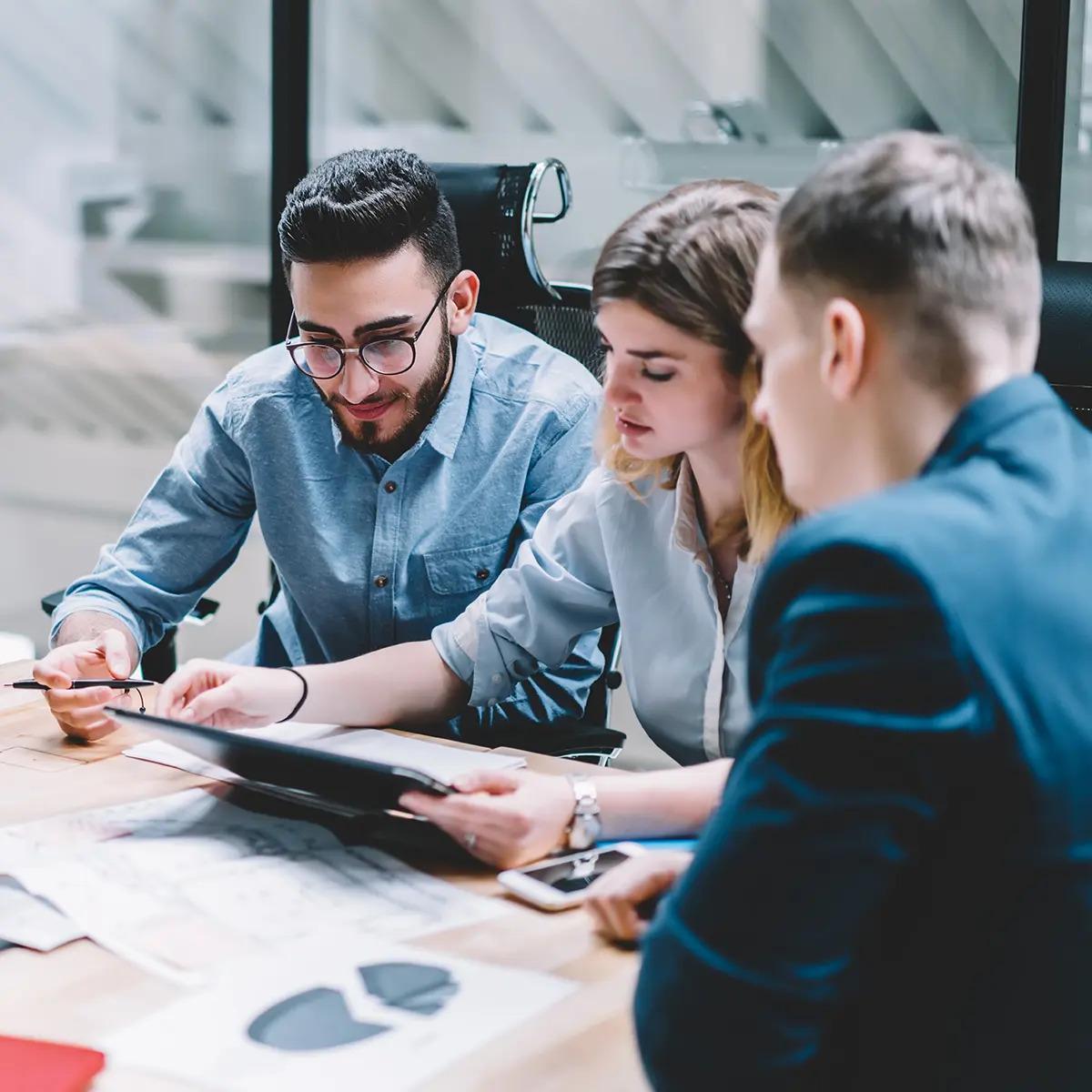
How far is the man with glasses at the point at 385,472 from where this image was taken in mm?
1842

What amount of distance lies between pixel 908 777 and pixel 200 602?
1596 millimetres

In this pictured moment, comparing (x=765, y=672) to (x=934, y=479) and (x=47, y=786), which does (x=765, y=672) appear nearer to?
(x=934, y=479)

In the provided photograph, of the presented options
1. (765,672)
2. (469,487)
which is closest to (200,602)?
(469,487)

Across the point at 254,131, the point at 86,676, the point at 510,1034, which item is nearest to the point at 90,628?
the point at 86,676

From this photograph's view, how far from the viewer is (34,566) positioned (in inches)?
171

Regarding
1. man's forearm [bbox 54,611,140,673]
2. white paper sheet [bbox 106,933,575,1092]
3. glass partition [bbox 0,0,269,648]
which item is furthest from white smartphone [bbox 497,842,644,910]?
glass partition [bbox 0,0,269,648]

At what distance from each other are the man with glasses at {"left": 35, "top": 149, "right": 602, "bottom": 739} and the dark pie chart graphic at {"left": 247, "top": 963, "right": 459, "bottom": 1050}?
35.9 inches

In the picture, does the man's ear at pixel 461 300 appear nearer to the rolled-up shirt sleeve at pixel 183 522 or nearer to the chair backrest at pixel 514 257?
the chair backrest at pixel 514 257

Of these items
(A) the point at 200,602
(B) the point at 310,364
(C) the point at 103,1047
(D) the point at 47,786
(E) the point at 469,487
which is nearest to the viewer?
(C) the point at 103,1047

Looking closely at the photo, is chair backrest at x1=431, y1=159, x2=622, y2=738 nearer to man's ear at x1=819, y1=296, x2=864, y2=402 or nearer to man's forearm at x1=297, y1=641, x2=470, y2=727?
man's forearm at x1=297, y1=641, x2=470, y2=727

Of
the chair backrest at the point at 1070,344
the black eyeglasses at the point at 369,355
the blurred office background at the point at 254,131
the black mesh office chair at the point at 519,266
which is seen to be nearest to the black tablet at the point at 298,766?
the black eyeglasses at the point at 369,355

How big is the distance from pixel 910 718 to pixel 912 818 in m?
0.05

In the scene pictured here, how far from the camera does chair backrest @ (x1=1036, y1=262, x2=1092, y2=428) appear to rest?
64.2 inches

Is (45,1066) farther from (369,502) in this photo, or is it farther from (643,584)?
(369,502)
